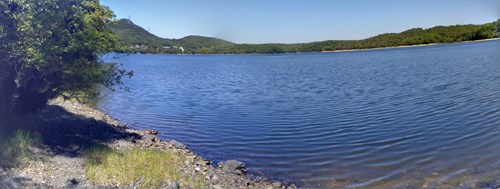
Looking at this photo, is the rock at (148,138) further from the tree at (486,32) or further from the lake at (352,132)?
the tree at (486,32)

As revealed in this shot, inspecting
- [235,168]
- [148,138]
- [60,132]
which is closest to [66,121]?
[60,132]

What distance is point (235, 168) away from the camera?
12.6 meters

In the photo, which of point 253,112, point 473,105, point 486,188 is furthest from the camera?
point 253,112

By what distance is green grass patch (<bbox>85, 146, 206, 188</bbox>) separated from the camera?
9938 mm

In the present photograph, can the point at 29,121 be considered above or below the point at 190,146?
above

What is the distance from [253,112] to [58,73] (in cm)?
1327

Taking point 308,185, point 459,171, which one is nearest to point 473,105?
point 459,171

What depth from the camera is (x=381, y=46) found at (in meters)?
184

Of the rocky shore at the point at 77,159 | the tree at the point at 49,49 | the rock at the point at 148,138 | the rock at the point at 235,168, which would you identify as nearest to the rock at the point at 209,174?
the rocky shore at the point at 77,159

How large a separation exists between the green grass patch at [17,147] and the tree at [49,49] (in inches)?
66.7

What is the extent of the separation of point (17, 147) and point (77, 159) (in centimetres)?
157

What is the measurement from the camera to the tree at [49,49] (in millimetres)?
11094

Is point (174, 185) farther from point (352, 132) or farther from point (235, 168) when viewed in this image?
point (352, 132)

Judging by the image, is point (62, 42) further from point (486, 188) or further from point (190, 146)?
point (486, 188)
